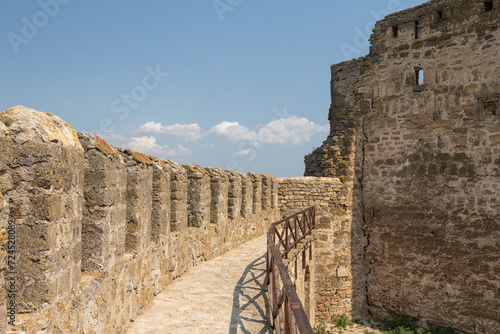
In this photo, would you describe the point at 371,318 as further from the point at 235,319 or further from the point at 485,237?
the point at 235,319

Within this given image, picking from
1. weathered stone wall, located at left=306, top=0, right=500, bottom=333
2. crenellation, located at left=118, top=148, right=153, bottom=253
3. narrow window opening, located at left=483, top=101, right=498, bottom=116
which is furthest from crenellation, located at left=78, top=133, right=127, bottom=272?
narrow window opening, located at left=483, top=101, right=498, bottom=116

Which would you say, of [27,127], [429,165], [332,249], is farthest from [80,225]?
[332,249]

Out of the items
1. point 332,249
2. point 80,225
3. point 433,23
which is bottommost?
point 332,249

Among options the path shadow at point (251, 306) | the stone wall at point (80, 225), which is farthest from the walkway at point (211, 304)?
the stone wall at point (80, 225)

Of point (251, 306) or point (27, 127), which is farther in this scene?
point (251, 306)

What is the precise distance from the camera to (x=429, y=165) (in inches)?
361

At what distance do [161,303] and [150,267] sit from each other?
1.57ft

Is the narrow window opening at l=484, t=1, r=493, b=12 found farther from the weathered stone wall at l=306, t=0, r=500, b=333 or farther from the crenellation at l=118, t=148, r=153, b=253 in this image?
the crenellation at l=118, t=148, r=153, b=253

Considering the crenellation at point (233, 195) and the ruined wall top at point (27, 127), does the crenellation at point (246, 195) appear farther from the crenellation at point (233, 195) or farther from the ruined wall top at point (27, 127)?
the ruined wall top at point (27, 127)

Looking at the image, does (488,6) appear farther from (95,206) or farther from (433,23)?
(95,206)

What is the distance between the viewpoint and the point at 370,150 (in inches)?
400

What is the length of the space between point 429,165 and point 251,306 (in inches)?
253

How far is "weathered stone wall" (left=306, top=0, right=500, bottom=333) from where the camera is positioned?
27.5 feet

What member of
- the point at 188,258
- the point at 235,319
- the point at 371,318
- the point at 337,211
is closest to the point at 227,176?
the point at 188,258
